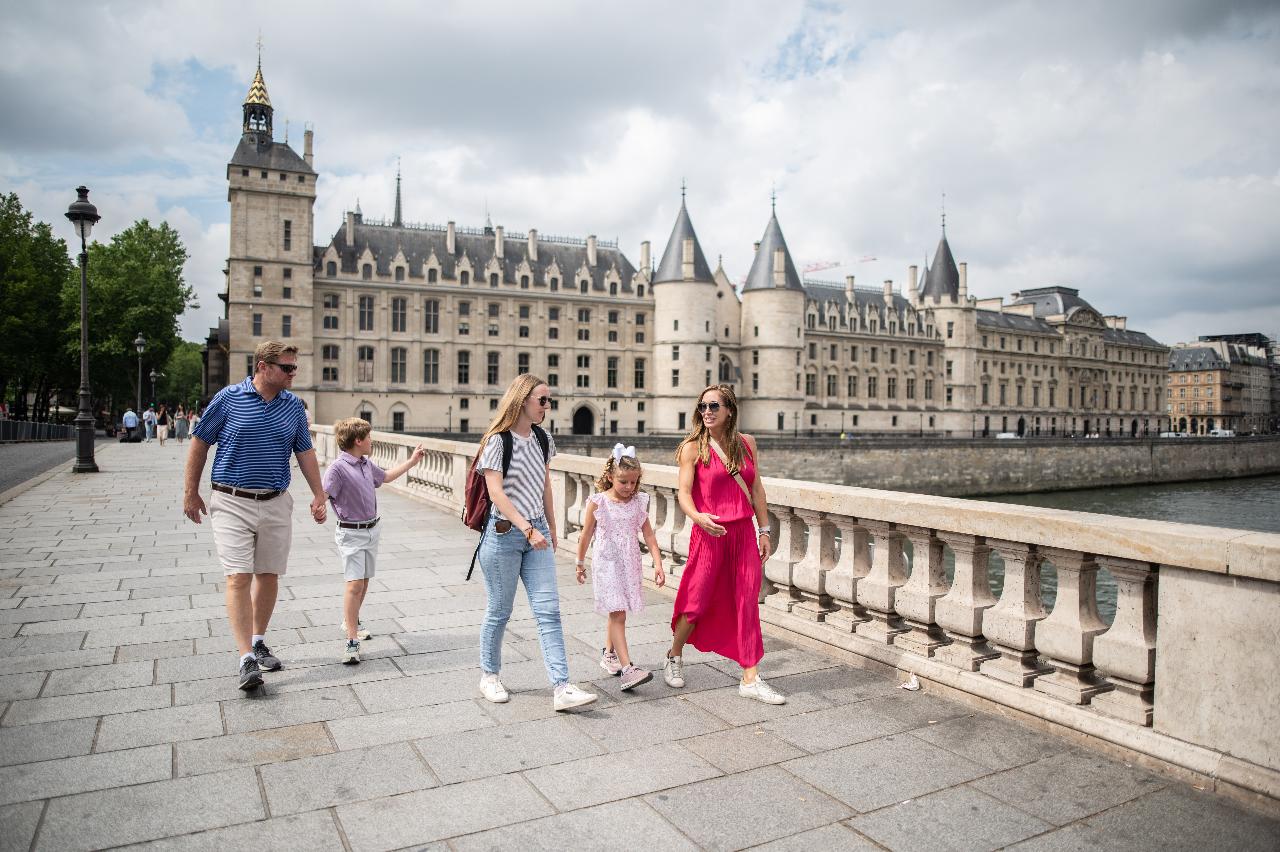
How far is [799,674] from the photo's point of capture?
501 cm

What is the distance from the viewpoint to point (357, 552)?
5582mm

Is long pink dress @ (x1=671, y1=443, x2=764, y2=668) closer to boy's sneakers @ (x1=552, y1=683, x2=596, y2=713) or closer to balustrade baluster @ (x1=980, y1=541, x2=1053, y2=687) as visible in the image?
boy's sneakers @ (x1=552, y1=683, x2=596, y2=713)

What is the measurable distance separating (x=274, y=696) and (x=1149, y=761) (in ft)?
13.6

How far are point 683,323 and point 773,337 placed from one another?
8.65 m

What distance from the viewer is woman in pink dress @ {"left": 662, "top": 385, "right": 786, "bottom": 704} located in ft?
15.6

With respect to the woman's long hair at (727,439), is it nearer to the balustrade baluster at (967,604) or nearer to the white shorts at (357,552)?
the balustrade baluster at (967,604)

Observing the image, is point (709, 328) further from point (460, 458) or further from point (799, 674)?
point (799, 674)

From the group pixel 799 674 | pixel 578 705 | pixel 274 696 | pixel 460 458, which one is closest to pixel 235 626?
pixel 274 696

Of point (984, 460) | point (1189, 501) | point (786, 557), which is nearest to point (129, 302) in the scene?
point (984, 460)

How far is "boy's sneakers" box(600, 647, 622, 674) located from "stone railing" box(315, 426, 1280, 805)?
0.92m

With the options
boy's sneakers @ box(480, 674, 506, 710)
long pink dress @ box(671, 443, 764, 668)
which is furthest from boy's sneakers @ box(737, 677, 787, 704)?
boy's sneakers @ box(480, 674, 506, 710)

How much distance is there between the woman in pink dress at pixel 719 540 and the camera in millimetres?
4754

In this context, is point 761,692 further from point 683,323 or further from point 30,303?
point 683,323

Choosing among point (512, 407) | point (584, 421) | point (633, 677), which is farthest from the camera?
point (584, 421)
